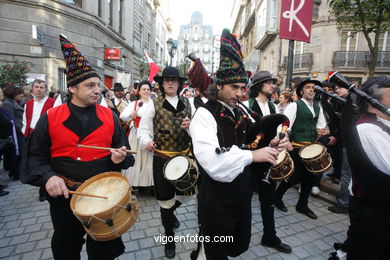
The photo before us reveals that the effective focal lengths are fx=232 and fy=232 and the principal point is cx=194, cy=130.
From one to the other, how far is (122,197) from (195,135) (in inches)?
31.1

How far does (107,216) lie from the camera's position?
182 cm

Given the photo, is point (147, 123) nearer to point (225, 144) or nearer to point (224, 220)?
point (225, 144)

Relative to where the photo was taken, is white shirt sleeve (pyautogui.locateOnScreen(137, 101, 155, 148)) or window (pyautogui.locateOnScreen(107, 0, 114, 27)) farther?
window (pyautogui.locateOnScreen(107, 0, 114, 27))

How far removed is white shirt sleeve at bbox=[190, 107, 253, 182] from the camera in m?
1.67

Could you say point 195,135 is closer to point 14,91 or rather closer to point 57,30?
point 14,91

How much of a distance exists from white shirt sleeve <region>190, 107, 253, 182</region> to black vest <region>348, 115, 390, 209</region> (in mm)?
1045

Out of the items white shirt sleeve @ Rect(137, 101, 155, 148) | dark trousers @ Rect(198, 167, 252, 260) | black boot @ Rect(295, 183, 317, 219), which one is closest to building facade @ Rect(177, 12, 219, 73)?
black boot @ Rect(295, 183, 317, 219)

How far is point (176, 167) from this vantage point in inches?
113

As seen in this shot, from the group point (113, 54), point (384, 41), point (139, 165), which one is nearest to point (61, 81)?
point (113, 54)

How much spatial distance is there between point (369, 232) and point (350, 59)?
21.9 m

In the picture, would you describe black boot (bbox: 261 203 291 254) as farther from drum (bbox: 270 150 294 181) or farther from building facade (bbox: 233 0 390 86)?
building facade (bbox: 233 0 390 86)

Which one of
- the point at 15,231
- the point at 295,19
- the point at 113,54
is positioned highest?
the point at 113,54

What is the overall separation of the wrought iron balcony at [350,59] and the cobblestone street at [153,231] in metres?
19.0

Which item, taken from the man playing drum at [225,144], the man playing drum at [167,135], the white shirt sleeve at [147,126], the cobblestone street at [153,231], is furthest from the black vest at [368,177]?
the white shirt sleeve at [147,126]
